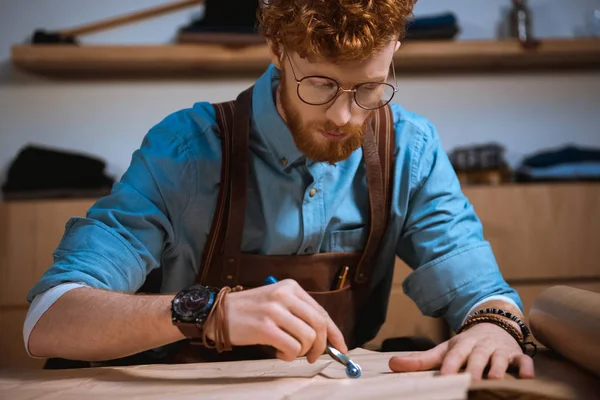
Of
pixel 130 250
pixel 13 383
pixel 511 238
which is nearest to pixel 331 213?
pixel 130 250

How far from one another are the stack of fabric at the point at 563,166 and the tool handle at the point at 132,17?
1.49 meters

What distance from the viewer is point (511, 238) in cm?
249

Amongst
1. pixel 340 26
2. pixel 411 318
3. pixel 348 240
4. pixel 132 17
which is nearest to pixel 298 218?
pixel 348 240

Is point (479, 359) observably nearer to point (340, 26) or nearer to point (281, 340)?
point (281, 340)

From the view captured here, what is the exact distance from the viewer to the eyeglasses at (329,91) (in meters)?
1.15

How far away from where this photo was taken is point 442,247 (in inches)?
51.1

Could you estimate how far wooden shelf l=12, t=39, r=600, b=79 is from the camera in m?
2.46

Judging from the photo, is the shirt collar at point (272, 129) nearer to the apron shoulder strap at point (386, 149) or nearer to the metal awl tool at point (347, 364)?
the apron shoulder strap at point (386, 149)

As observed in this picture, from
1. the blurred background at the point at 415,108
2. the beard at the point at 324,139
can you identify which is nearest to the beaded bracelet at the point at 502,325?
the beard at the point at 324,139

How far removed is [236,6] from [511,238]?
54.2 inches

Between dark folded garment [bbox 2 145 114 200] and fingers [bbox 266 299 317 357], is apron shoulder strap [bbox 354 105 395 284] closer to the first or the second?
fingers [bbox 266 299 317 357]

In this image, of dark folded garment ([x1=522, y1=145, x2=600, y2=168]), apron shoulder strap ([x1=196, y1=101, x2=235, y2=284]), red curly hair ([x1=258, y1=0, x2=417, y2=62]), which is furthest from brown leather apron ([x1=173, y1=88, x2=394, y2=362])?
dark folded garment ([x1=522, y1=145, x2=600, y2=168])

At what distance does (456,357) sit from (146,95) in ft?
6.76

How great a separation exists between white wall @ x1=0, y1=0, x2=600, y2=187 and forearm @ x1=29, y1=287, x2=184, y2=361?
173 cm
